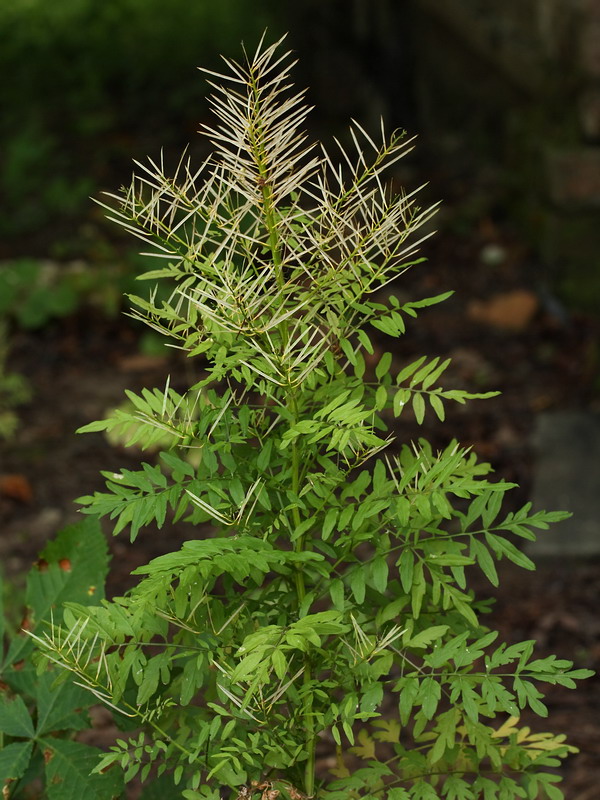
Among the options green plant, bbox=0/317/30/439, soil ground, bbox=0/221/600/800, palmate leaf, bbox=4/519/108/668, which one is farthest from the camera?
green plant, bbox=0/317/30/439

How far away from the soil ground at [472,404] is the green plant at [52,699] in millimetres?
1402

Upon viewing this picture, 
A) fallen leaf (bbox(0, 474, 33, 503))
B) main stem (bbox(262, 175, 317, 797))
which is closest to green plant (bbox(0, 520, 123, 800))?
main stem (bbox(262, 175, 317, 797))

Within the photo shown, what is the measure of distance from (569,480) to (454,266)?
7.98 ft

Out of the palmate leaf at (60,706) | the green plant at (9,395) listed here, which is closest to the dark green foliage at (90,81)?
the green plant at (9,395)

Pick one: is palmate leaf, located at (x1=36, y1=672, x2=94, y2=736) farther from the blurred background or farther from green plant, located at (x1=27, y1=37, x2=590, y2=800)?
the blurred background

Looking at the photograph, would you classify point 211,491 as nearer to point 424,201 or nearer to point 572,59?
point 572,59

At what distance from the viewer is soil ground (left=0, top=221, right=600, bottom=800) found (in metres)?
3.45

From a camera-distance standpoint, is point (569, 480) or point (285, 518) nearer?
point (285, 518)

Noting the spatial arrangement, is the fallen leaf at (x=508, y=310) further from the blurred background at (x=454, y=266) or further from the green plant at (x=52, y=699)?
the green plant at (x=52, y=699)

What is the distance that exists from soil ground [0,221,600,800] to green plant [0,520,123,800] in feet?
4.60

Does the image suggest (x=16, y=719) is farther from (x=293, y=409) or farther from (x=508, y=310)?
(x=508, y=310)

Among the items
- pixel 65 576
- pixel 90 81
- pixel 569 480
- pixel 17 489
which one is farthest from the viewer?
pixel 90 81

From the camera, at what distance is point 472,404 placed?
4.90 meters

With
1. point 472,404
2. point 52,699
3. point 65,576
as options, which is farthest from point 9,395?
point 52,699
